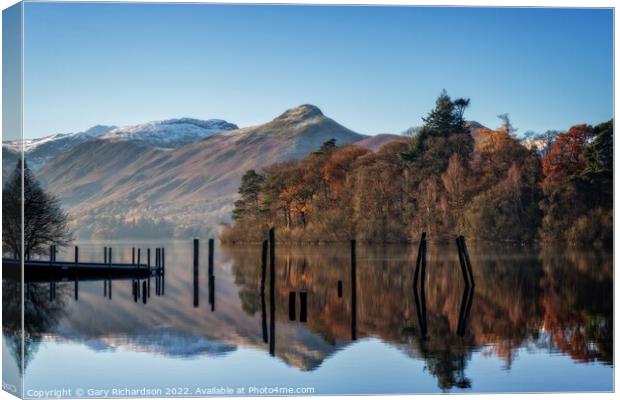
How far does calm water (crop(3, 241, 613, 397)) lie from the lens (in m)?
13.6

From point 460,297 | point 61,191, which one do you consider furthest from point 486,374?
point 61,191

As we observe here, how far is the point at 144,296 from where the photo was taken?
1016 inches

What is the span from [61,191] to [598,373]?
301 ft

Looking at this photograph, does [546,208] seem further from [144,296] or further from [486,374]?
[486,374]

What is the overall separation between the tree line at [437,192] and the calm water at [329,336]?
1222cm

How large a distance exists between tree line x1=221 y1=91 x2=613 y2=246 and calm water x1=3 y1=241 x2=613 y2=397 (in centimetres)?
1222

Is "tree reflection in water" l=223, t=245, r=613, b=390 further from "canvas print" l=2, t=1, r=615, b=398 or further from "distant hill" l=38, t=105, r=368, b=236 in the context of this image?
"distant hill" l=38, t=105, r=368, b=236

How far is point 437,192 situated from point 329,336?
35.0 meters

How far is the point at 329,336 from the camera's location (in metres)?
17.8

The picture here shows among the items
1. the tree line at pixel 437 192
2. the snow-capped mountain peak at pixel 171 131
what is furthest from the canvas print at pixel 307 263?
the snow-capped mountain peak at pixel 171 131

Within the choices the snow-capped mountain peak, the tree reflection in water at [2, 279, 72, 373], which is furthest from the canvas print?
the snow-capped mountain peak

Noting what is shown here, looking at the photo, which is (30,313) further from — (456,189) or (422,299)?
(456,189)

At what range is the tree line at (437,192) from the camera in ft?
140

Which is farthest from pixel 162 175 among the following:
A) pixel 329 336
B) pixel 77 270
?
pixel 329 336
